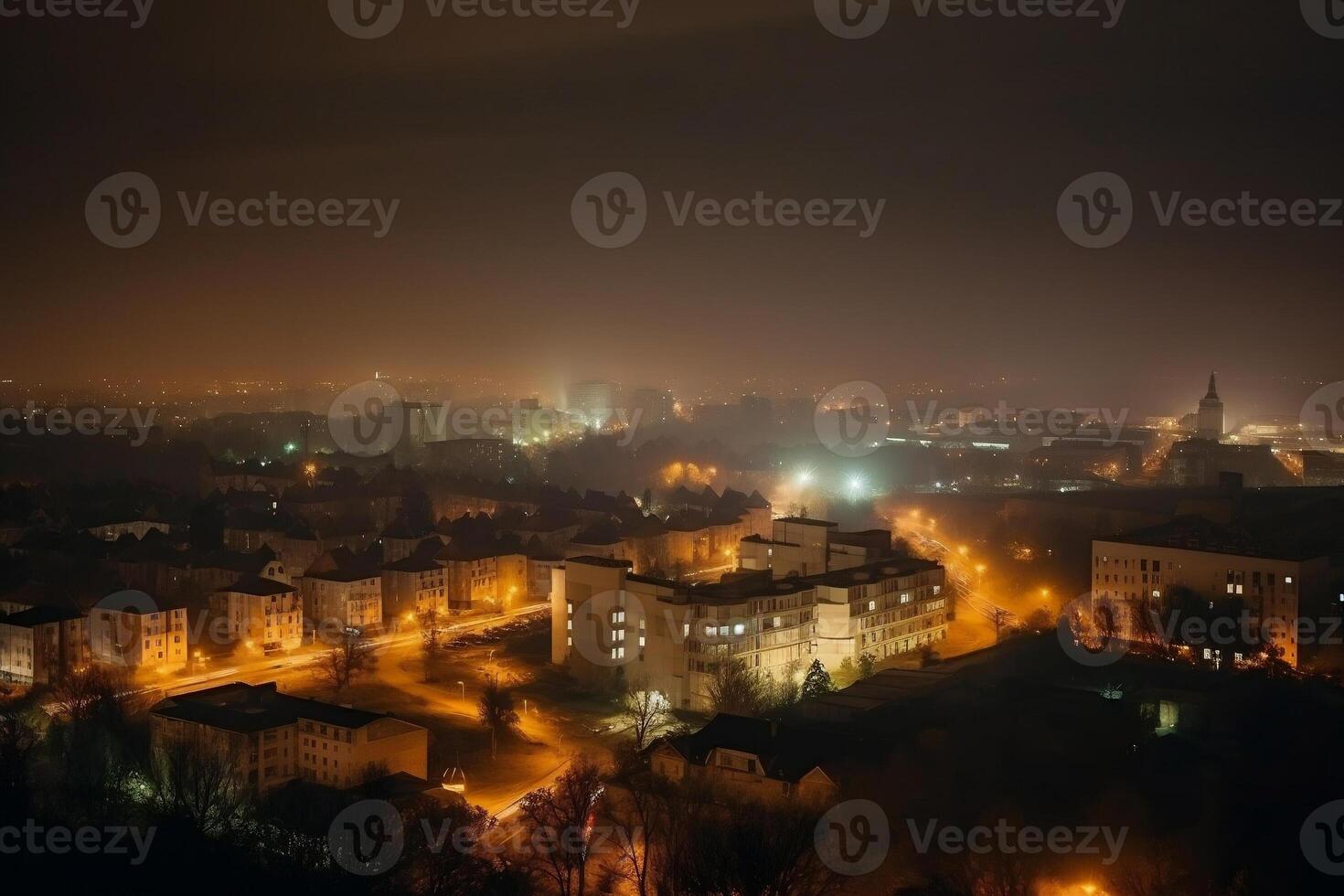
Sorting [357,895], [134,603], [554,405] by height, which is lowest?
[357,895]

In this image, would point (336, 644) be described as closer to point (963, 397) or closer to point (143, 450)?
point (143, 450)

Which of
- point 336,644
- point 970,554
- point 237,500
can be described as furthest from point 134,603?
point 970,554

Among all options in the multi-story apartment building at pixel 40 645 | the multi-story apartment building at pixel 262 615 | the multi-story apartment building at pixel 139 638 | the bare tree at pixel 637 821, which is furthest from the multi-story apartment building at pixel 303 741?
the multi-story apartment building at pixel 262 615

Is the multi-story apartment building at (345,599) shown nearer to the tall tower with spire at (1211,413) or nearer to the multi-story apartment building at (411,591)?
the multi-story apartment building at (411,591)
